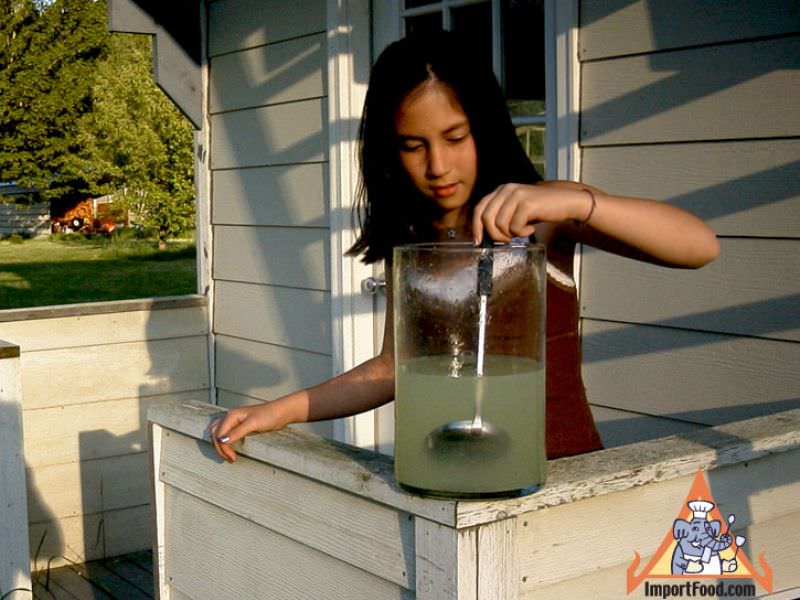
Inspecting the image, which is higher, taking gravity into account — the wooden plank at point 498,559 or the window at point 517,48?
the window at point 517,48

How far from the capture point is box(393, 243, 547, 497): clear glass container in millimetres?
1090

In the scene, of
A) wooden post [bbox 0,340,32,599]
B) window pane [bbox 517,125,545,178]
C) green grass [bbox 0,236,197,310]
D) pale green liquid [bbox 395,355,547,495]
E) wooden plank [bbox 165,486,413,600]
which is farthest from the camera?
green grass [bbox 0,236,197,310]

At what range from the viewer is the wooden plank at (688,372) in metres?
2.36

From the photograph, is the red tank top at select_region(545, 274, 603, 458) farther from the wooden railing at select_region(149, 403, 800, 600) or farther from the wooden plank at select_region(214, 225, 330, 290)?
the wooden plank at select_region(214, 225, 330, 290)

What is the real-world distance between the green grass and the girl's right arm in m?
14.7

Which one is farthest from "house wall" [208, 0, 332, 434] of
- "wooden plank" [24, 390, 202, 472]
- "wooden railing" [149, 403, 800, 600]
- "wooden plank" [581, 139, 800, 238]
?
"wooden railing" [149, 403, 800, 600]

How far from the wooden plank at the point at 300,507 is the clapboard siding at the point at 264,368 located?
2141mm

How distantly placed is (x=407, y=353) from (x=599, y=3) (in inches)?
72.2

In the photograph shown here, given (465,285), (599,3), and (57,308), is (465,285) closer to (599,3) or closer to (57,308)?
(599,3)

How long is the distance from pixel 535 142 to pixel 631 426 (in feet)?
2.79

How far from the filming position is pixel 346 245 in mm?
3682

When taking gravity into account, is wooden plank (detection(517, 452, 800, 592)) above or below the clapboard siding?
above

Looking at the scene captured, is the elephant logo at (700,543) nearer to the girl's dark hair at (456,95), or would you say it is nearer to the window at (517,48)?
the girl's dark hair at (456,95)

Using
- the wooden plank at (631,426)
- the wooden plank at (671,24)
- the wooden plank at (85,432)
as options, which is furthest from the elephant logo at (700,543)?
the wooden plank at (85,432)
